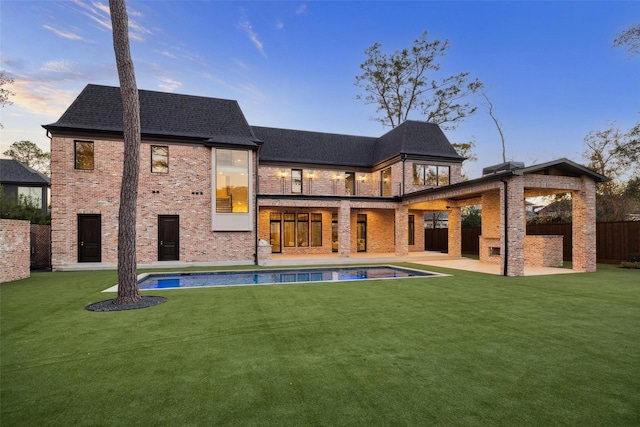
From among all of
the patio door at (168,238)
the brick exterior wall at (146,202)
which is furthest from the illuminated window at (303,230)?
the patio door at (168,238)

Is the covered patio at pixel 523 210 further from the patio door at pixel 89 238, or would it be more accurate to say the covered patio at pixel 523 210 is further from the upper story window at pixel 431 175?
the patio door at pixel 89 238

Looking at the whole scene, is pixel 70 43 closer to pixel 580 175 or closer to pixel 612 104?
pixel 580 175

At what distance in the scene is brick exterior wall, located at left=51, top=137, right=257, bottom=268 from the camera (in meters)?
13.3

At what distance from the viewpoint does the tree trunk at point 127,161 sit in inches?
269

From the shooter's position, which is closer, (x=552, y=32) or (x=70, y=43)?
(x=70, y=43)

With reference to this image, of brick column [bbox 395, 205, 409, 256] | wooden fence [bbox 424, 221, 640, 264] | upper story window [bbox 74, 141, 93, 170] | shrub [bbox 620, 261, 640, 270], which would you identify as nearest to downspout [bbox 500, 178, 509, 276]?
shrub [bbox 620, 261, 640, 270]

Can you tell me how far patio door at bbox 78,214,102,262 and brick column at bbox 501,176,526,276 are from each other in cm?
1602

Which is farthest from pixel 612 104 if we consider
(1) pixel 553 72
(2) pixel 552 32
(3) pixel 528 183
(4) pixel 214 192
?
(4) pixel 214 192

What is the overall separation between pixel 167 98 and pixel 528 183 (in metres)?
16.0

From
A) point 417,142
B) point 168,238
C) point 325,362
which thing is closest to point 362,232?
point 417,142

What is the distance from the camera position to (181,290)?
8.17 m

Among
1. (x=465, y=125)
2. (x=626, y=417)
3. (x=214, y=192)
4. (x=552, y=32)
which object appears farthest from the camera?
(x=465, y=125)

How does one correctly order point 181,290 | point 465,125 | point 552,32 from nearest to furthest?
point 181,290 < point 552,32 < point 465,125

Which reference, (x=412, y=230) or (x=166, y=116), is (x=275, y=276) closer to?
(x=166, y=116)
